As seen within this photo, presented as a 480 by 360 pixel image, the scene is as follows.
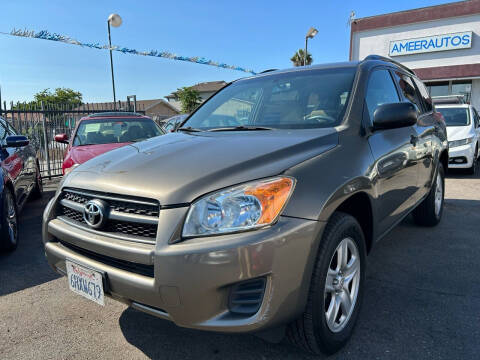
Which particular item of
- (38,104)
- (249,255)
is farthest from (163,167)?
(38,104)

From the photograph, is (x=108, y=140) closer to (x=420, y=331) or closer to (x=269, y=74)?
(x=269, y=74)

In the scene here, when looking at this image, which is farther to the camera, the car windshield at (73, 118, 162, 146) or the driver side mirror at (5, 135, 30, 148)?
the car windshield at (73, 118, 162, 146)

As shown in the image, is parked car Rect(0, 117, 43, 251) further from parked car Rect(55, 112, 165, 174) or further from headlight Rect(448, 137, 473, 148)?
headlight Rect(448, 137, 473, 148)

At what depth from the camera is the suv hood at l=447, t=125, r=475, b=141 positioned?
27.4 feet

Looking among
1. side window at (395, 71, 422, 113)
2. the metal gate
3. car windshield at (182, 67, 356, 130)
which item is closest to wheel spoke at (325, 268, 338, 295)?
car windshield at (182, 67, 356, 130)

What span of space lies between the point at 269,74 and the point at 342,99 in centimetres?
94

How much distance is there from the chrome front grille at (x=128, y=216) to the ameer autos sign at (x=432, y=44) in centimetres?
1865

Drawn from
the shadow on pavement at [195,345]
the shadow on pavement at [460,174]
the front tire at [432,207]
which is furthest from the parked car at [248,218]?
the shadow on pavement at [460,174]

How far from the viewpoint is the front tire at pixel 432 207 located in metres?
4.22

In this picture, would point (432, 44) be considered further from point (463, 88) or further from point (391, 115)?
point (391, 115)

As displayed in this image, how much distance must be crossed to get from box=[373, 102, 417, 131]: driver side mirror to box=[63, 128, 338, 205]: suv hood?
395 mm

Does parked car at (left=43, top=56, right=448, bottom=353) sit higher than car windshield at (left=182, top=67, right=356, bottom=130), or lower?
lower

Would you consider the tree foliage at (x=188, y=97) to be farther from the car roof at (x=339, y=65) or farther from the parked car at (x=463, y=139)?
the car roof at (x=339, y=65)

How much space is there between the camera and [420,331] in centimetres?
231
